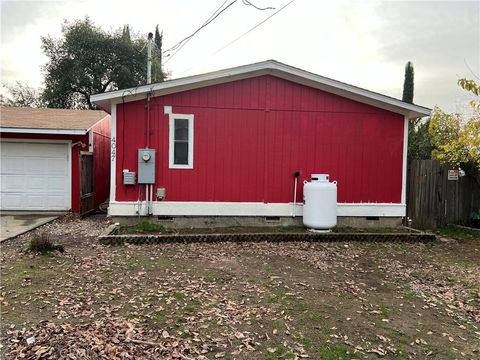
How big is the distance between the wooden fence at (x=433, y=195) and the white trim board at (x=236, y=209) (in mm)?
992

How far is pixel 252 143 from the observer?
834 cm

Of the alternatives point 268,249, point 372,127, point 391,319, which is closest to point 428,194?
point 372,127

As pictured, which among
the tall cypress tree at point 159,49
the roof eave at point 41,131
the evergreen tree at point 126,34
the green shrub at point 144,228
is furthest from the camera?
the evergreen tree at point 126,34

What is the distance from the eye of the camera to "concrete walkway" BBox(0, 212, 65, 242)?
7.58m

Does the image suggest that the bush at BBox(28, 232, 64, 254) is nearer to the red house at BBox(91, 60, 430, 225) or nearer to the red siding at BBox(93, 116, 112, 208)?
the red house at BBox(91, 60, 430, 225)

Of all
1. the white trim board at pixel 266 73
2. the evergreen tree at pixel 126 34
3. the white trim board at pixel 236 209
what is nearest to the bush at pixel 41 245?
the white trim board at pixel 236 209

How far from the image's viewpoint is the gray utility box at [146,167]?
25.6ft

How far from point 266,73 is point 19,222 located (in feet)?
22.6

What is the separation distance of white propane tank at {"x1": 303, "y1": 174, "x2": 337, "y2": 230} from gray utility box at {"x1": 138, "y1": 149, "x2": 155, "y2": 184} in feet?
11.1

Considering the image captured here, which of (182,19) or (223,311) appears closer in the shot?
(223,311)

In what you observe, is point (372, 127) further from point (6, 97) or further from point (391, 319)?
point (6, 97)

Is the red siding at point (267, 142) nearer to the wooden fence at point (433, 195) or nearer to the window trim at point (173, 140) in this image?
the window trim at point (173, 140)

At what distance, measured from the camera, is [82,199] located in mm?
10188

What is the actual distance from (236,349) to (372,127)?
6912mm
